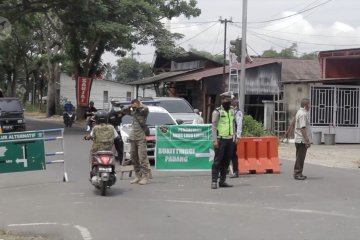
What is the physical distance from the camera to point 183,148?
13805 millimetres

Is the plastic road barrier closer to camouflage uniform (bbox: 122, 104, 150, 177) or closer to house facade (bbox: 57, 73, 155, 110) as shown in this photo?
camouflage uniform (bbox: 122, 104, 150, 177)

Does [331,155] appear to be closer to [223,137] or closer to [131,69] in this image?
[223,137]

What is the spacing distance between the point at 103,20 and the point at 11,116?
706 cm

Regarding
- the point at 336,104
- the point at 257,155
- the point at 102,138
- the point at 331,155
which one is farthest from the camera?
the point at 336,104

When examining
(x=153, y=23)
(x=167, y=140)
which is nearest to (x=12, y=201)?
(x=167, y=140)

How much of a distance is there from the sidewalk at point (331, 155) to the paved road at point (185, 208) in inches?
147

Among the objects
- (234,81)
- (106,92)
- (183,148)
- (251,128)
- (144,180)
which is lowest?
(144,180)

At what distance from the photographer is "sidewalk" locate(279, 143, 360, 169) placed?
17348 mm

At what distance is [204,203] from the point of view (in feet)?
32.3

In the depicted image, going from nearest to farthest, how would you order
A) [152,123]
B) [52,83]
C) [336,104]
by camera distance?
1. [152,123]
2. [336,104]
3. [52,83]

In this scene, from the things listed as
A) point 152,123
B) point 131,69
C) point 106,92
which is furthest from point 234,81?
point 131,69

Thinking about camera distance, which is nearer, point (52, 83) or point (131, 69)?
point (52, 83)

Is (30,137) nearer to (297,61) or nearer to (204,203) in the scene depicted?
(204,203)

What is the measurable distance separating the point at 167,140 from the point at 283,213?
5327mm
